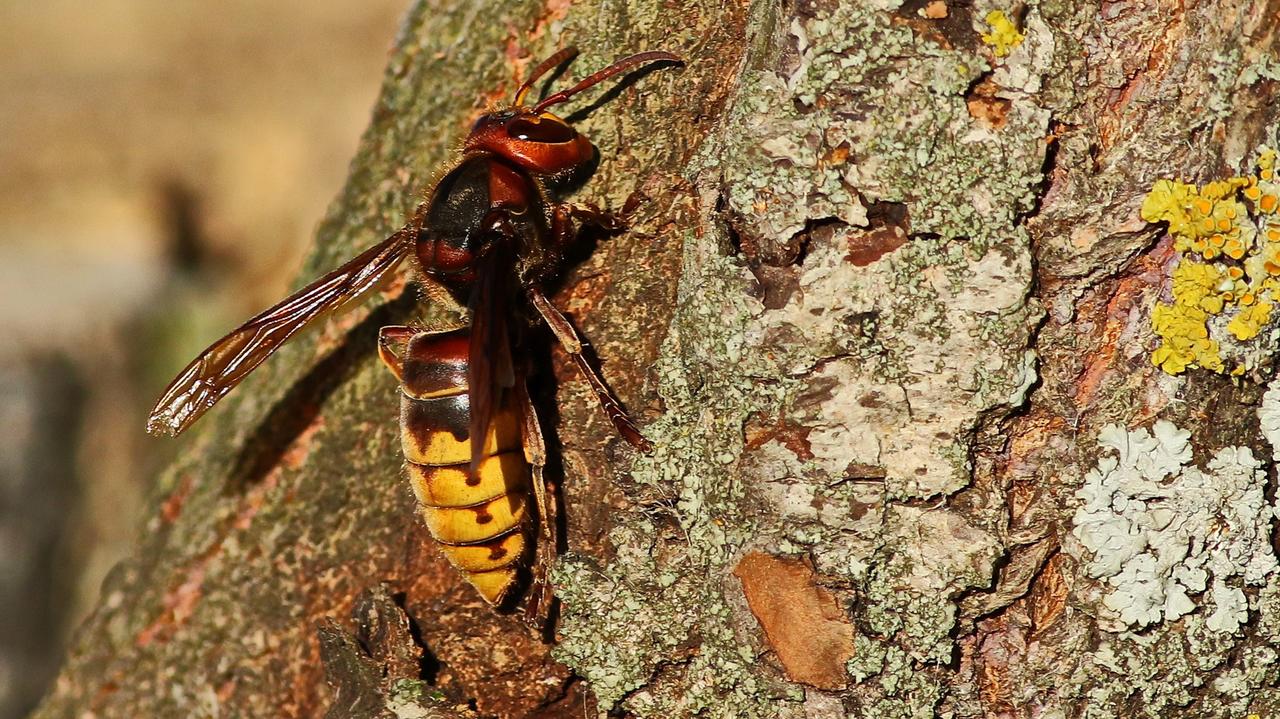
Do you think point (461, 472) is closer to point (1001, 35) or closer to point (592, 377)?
point (592, 377)

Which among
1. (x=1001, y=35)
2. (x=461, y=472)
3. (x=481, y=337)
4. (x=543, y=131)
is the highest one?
(x=1001, y=35)

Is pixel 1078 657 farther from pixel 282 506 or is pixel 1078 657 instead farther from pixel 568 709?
pixel 282 506

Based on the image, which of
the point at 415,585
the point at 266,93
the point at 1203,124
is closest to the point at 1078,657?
the point at 1203,124

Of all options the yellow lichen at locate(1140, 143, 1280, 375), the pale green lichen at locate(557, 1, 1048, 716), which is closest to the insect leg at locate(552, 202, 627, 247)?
the pale green lichen at locate(557, 1, 1048, 716)

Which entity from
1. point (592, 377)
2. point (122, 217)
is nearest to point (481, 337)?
point (592, 377)

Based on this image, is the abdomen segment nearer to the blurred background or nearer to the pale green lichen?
the pale green lichen

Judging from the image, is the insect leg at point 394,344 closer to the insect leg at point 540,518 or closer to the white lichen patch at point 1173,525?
the insect leg at point 540,518

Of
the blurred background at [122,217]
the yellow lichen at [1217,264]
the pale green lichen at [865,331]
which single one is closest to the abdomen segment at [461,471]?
the pale green lichen at [865,331]
